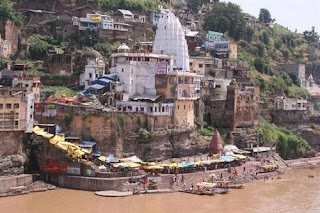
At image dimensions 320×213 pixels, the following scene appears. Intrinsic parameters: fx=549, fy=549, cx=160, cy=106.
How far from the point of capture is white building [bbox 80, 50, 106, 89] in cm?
4175

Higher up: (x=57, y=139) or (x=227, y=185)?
(x=57, y=139)

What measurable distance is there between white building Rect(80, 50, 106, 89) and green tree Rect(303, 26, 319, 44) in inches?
1787

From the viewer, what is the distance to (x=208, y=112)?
45.3 m

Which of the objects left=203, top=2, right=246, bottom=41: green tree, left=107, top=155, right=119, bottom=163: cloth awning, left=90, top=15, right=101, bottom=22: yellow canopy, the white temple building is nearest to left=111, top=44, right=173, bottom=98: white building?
the white temple building

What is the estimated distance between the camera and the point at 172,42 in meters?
42.9

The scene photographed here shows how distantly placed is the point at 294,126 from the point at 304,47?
93.4 ft

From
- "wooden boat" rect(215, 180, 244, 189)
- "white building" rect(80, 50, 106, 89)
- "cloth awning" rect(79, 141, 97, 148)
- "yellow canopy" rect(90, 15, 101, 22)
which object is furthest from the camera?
"yellow canopy" rect(90, 15, 101, 22)

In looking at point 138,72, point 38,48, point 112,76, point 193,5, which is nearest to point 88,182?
point 112,76

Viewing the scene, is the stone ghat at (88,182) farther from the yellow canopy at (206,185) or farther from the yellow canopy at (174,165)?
the yellow canopy at (206,185)

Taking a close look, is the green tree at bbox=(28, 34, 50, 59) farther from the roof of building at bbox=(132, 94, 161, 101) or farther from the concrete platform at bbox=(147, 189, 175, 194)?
the concrete platform at bbox=(147, 189, 175, 194)

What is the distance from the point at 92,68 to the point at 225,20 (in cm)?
2373

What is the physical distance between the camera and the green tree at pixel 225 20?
200ft

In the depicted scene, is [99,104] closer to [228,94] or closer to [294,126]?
[228,94]

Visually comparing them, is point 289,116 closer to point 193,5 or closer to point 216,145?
point 216,145
